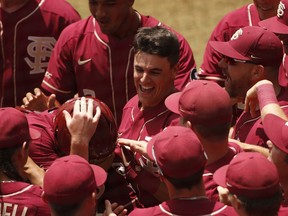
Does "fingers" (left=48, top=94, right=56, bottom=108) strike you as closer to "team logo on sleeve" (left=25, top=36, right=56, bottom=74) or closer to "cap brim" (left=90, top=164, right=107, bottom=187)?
"team logo on sleeve" (left=25, top=36, right=56, bottom=74)

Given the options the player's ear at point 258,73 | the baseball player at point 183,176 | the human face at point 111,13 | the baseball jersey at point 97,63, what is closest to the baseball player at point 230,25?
the baseball jersey at point 97,63

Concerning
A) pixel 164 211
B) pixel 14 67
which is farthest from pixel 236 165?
pixel 14 67

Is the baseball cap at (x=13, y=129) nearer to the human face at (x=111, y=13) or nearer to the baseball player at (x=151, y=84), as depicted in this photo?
the baseball player at (x=151, y=84)

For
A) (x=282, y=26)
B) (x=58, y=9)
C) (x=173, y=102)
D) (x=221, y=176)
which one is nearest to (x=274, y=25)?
(x=282, y=26)

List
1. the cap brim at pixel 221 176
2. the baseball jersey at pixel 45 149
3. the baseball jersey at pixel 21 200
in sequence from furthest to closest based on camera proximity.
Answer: the baseball jersey at pixel 45 149, the baseball jersey at pixel 21 200, the cap brim at pixel 221 176

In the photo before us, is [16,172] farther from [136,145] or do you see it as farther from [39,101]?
[39,101]

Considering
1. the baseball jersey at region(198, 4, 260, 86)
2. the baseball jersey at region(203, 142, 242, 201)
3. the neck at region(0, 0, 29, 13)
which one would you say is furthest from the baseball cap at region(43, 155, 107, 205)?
the neck at region(0, 0, 29, 13)

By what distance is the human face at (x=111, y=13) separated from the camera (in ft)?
23.7

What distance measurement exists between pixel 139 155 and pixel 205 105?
2.77ft

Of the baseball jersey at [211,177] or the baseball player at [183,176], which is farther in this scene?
the baseball jersey at [211,177]

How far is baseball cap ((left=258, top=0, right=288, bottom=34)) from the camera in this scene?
6.93 m

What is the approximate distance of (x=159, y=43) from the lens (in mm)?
6477

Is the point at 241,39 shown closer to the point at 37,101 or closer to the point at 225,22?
the point at 225,22

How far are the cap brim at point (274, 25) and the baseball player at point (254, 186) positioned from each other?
2.17m
